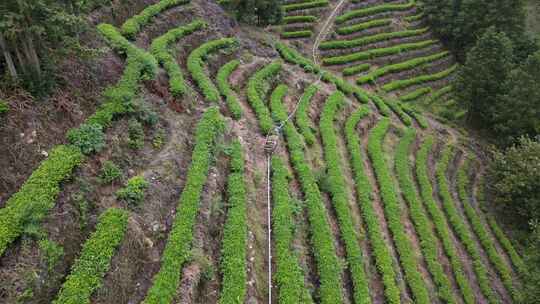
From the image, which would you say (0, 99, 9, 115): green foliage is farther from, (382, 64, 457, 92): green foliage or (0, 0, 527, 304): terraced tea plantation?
(382, 64, 457, 92): green foliage

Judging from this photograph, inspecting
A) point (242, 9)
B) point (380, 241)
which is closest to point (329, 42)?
point (242, 9)

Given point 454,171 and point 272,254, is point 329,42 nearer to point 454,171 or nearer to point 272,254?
point 454,171

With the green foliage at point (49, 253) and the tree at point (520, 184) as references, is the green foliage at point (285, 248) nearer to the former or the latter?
the green foliage at point (49, 253)

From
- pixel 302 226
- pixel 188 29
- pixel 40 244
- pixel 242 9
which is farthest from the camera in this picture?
pixel 242 9

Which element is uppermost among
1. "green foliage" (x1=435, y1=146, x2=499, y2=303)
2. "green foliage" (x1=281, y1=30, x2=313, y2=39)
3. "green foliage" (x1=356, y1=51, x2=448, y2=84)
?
"green foliage" (x1=281, y1=30, x2=313, y2=39)

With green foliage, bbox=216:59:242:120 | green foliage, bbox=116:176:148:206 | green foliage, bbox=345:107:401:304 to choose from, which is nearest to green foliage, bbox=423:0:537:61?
green foliage, bbox=345:107:401:304

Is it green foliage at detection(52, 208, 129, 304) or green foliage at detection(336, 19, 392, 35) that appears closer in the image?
green foliage at detection(52, 208, 129, 304)

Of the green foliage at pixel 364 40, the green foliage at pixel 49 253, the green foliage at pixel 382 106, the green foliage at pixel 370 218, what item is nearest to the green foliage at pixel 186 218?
the green foliage at pixel 49 253
